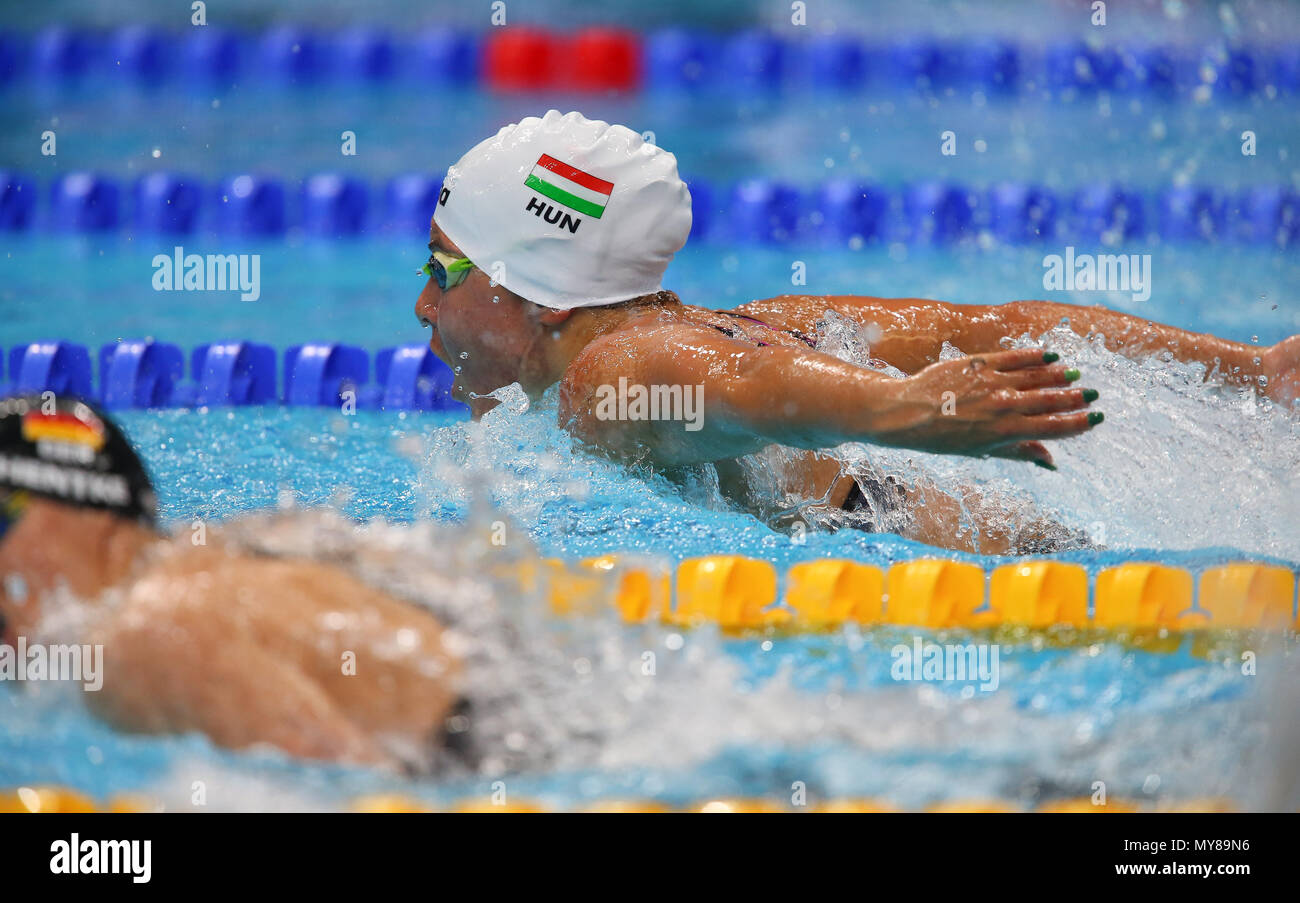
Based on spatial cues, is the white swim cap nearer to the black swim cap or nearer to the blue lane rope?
the black swim cap

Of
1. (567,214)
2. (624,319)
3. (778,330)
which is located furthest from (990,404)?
(567,214)

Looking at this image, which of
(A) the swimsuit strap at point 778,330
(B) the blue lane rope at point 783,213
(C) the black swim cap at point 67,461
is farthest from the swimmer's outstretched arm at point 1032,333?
(B) the blue lane rope at point 783,213

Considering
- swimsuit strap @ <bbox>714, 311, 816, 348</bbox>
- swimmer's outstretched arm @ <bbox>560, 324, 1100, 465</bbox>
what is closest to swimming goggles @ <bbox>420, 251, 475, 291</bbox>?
swimmer's outstretched arm @ <bbox>560, 324, 1100, 465</bbox>

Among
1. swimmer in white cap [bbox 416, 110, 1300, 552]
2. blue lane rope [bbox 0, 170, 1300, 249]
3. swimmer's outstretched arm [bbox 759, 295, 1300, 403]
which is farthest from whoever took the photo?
blue lane rope [bbox 0, 170, 1300, 249]

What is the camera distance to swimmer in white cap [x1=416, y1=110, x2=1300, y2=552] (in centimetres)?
213

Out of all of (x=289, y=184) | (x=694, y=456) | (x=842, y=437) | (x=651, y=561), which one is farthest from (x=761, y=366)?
(x=289, y=184)

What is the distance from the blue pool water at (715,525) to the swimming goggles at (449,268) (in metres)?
0.27

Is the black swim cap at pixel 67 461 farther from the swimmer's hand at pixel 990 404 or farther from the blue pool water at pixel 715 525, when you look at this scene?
the swimmer's hand at pixel 990 404

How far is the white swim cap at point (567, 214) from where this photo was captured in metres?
2.49

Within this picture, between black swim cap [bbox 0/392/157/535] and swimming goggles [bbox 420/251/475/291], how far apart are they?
37.9 inches

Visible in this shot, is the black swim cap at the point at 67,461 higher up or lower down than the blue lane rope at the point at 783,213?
lower down

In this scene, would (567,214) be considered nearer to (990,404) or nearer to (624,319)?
(624,319)

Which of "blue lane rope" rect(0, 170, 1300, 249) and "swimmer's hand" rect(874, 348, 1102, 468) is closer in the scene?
"swimmer's hand" rect(874, 348, 1102, 468)
